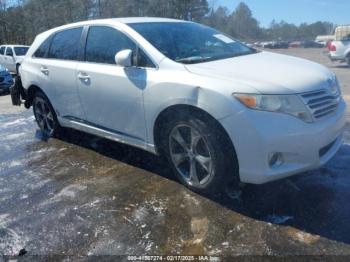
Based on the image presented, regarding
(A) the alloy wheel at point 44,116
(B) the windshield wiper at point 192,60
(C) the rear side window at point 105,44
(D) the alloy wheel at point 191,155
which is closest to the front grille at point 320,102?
(D) the alloy wheel at point 191,155

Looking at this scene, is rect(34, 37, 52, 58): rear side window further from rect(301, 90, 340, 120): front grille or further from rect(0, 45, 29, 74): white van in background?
rect(0, 45, 29, 74): white van in background

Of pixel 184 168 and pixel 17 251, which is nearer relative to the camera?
pixel 17 251

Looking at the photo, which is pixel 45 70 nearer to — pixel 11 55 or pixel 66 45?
pixel 66 45

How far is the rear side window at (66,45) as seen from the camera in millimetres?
4969

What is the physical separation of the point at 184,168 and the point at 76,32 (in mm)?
2395

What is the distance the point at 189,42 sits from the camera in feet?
14.1

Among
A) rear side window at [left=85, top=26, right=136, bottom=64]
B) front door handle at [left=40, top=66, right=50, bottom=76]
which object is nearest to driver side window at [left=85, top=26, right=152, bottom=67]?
rear side window at [left=85, top=26, right=136, bottom=64]

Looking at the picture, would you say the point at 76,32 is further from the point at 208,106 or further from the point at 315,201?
the point at 315,201

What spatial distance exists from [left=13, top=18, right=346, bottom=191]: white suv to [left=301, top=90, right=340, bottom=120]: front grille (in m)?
0.01

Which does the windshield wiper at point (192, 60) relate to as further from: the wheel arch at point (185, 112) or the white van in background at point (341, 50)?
the white van in background at point (341, 50)

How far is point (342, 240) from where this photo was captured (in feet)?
9.71

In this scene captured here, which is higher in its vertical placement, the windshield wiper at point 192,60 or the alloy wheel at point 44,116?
the windshield wiper at point 192,60

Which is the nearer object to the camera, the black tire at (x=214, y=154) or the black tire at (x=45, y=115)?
the black tire at (x=214, y=154)

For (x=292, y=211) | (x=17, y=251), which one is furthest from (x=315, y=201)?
(x=17, y=251)
